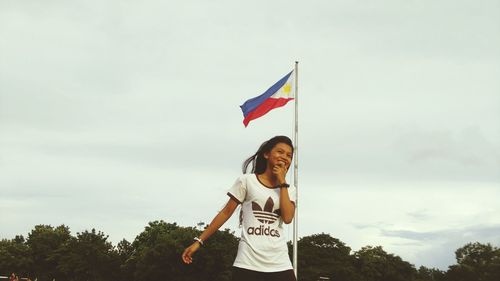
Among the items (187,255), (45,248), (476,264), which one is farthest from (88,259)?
(187,255)

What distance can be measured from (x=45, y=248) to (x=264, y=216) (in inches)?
3748

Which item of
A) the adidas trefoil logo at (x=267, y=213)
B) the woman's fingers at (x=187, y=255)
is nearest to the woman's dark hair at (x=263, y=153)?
the adidas trefoil logo at (x=267, y=213)

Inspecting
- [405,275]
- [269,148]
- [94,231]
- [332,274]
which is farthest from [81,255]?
[269,148]

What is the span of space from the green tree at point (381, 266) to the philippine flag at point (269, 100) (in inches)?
3153

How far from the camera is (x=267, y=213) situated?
589cm

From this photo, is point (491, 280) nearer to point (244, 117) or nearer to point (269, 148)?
point (244, 117)

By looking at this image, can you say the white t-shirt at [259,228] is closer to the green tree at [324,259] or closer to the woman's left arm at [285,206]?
the woman's left arm at [285,206]

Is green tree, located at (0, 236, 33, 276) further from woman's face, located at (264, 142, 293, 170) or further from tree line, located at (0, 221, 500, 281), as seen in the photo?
woman's face, located at (264, 142, 293, 170)

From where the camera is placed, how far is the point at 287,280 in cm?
579

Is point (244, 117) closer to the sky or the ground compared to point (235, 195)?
closer to the sky

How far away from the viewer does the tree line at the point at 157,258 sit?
250 ft

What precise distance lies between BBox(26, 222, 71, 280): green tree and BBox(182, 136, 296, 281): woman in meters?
90.0

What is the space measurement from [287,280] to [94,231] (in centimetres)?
9094

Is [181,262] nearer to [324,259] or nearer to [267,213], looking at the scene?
[324,259]
